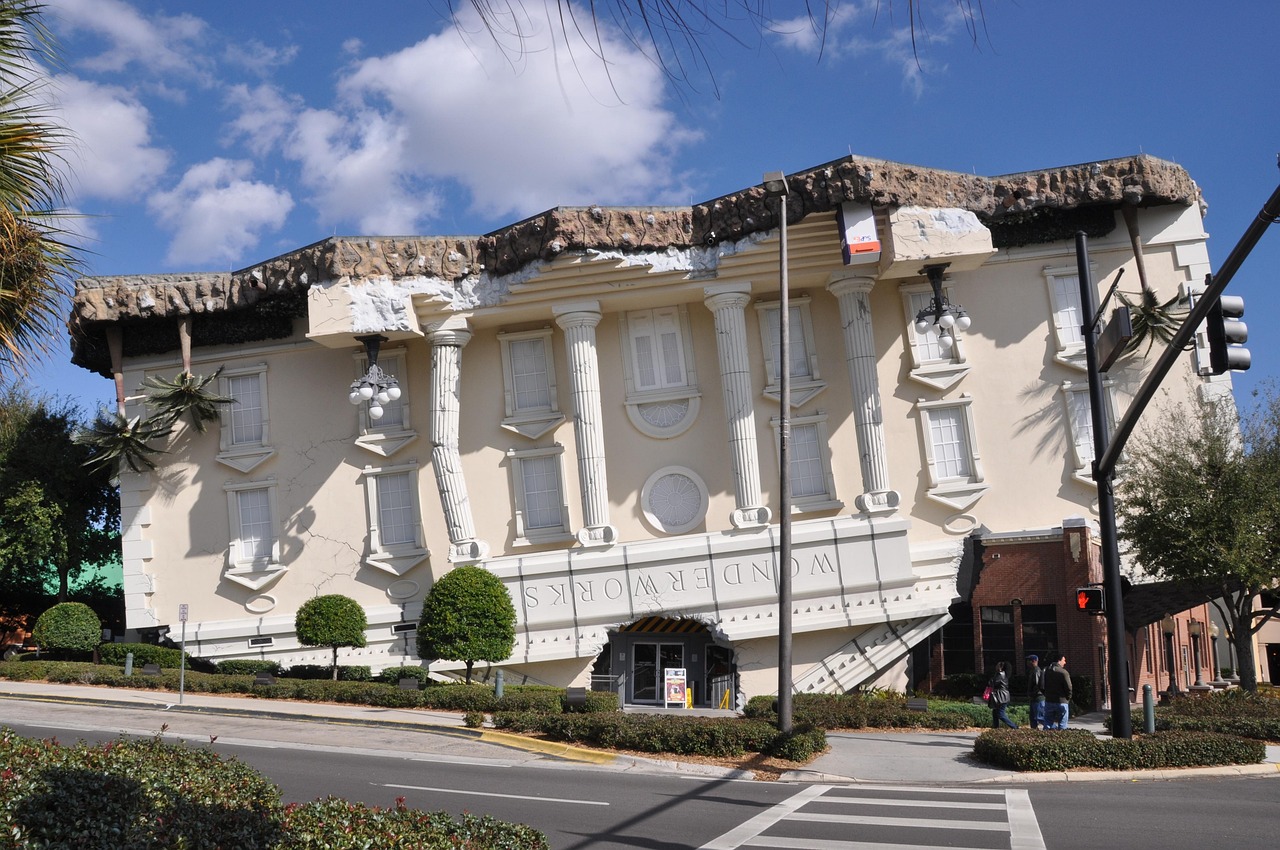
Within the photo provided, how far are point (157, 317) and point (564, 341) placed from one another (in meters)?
13.5

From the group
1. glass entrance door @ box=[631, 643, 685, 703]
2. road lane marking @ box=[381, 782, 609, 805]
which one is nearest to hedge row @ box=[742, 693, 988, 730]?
glass entrance door @ box=[631, 643, 685, 703]

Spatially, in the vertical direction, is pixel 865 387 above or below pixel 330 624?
above

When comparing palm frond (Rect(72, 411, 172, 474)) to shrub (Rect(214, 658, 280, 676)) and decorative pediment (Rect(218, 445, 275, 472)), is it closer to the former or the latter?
decorative pediment (Rect(218, 445, 275, 472))

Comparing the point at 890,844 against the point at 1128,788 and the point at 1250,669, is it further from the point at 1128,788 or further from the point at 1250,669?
the point at 1250,669

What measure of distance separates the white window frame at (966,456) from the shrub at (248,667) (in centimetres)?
2080

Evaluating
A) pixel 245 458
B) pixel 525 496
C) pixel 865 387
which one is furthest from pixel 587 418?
pixel 245 458

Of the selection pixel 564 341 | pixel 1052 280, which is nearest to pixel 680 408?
pixel 564 341

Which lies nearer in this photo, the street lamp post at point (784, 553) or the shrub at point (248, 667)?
the street lamp post at point (784, 553)

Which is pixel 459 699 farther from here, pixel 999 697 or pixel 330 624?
pixel 999 697

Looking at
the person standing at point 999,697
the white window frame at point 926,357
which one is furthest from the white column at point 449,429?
the person standing at point 999,697

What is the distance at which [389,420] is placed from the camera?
115ft

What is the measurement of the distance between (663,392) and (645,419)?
103 cm

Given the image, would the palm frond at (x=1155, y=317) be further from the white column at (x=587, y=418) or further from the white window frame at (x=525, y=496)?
the white window frame at (x=525, y=496)

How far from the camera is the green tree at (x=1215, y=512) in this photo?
26.3 meters
